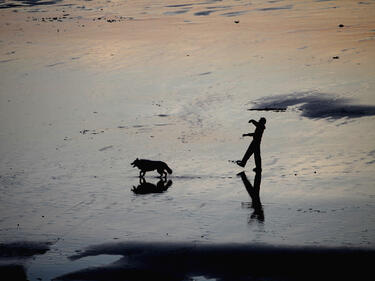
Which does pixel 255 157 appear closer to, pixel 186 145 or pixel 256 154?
pixel 256 154

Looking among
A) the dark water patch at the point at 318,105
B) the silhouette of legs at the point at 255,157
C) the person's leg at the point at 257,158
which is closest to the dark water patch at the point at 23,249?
the silhouette of legs at the point at 255,157

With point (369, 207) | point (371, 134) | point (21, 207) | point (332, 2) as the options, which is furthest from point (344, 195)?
point (332, 2)

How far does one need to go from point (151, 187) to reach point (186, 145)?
4172mm

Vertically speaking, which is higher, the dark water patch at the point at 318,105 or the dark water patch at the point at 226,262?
the dark water patch at the point at 226,262

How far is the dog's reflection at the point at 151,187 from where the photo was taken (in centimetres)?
1662

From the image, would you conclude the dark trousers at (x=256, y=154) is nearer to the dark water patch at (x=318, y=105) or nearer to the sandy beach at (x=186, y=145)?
the sandy beach at (x=186, y=145)

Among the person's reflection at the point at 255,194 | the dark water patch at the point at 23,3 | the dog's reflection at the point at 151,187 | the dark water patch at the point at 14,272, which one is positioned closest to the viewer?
the dark water patch at the point at 14,272

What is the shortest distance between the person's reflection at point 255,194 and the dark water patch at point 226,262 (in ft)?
5.93

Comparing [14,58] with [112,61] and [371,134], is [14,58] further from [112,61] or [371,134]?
[371,134]

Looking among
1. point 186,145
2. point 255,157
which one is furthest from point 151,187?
point 186,145

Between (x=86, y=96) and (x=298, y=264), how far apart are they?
18.7 metres

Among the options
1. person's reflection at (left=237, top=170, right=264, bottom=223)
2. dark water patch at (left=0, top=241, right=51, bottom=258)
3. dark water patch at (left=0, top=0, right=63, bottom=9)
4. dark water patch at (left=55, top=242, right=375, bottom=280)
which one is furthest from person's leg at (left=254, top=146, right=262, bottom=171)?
dark water patch at (left=0, top=0, right=63, bottom=9)

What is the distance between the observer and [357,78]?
2917 cm

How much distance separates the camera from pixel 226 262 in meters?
11.9
